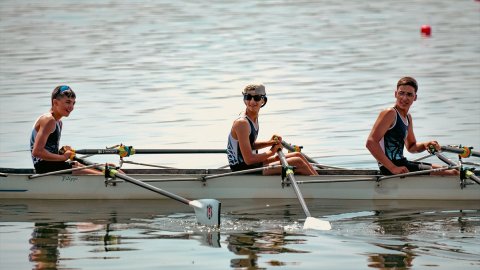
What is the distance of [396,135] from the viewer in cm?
1767

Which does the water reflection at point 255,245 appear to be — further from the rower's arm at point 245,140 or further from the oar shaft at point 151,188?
the rower's arm at point 245,140

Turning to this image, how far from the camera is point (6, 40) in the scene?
48500mm

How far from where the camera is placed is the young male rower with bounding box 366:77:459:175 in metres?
17.4

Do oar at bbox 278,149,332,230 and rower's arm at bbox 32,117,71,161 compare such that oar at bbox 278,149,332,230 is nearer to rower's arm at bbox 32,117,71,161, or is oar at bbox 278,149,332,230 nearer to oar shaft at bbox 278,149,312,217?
oar shaft at bbox 278,149,312,217

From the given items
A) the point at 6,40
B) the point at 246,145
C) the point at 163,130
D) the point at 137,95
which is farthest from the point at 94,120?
the point at 6,40

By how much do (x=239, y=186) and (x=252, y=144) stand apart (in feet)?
2.35

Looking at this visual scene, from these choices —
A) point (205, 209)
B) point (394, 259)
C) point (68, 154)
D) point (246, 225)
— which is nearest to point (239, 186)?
point (246, 225)

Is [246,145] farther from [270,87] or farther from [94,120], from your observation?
[270,87]

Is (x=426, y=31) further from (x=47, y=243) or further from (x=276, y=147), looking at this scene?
(x=47, y=243)

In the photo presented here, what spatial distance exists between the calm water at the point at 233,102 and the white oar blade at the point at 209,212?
0.30m

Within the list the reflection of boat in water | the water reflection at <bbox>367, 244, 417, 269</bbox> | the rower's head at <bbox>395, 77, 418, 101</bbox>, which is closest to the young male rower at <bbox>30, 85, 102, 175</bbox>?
the reflection of boat in water

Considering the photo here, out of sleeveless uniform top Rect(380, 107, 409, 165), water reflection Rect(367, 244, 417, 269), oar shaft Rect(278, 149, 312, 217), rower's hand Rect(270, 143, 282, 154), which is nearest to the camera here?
water reflection Rect(367, 244, 417, 269)

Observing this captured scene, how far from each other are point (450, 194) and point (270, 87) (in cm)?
1744

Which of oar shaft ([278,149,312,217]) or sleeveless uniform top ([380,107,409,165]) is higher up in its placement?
sleeveless uniform top ([380,107,409,165])
